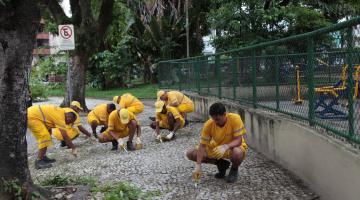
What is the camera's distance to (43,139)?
27.8 ft

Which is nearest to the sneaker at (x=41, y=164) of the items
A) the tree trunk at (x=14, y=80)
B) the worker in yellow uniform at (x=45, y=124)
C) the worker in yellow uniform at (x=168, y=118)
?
the worker in yellow uniform at (x=45, y=124)

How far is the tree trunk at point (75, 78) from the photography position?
15555 mm

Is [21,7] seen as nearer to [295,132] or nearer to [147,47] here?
[295,132]

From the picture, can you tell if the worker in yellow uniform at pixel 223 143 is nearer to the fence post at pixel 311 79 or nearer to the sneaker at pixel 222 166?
the sneaker at pixel 222 166

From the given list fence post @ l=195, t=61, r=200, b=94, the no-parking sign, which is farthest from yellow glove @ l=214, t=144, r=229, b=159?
fence post @ l=195, t=61, r=200, b=94

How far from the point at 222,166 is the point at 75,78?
10079 mm

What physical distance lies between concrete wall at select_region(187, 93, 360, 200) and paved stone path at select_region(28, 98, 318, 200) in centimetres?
16

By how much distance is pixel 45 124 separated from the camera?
28.5 feet

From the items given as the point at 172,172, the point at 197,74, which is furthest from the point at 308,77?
the point at 197,74

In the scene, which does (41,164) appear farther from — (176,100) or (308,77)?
(308,77)

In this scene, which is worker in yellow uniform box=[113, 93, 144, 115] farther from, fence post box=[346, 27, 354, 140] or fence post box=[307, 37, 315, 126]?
fence post box=[346, 27, 354, 140]

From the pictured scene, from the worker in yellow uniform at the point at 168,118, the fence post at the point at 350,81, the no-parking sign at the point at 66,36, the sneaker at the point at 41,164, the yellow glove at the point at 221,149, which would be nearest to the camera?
the fence post at the point at 350,81

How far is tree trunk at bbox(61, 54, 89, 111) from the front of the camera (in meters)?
15.6

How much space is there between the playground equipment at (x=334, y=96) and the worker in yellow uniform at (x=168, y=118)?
4.41m
